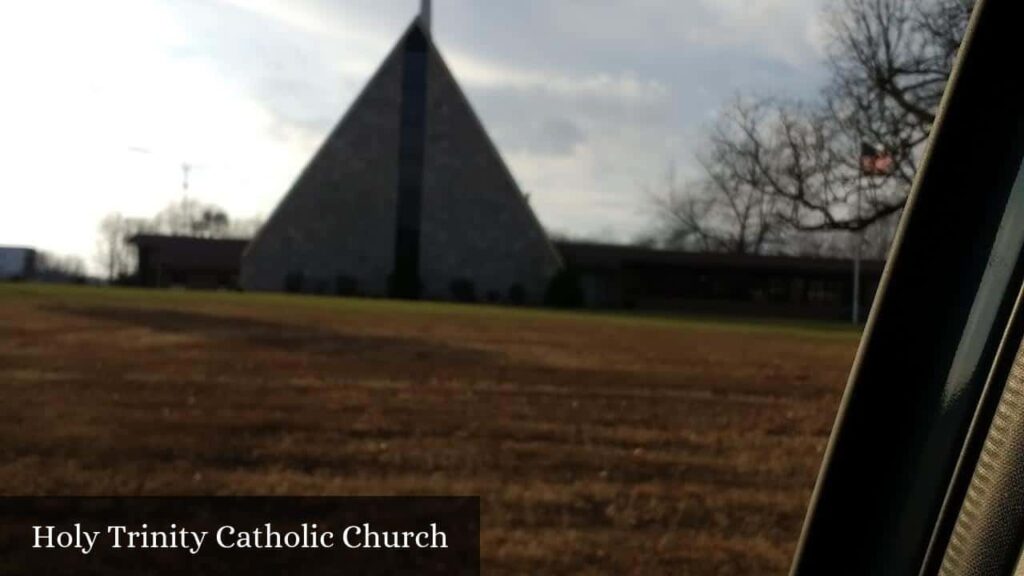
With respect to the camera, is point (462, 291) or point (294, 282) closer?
point (462, 291)

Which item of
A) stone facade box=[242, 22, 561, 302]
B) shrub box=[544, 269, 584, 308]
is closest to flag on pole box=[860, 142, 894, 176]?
shrub box=[544, 269, 584, 308]

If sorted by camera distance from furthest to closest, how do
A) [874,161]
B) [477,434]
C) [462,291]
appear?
[462,291] → [874,161] → [477,434]

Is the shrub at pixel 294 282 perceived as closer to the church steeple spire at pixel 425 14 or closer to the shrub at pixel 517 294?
the shrub at pixel 517 294

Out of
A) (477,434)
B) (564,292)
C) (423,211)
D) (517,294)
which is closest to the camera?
(477,434)

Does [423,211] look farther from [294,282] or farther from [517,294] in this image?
[294,282]

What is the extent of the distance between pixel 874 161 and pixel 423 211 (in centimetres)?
4487

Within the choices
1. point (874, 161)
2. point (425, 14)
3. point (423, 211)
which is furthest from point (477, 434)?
point (425, 14)

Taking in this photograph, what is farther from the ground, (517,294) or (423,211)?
(423,211)

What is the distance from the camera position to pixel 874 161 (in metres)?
14.3

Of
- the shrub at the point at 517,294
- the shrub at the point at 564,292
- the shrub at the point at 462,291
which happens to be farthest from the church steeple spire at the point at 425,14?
the shrub at the point at 564,292

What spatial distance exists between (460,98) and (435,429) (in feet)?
162

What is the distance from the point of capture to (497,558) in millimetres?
5852

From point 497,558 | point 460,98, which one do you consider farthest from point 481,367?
point 460,98

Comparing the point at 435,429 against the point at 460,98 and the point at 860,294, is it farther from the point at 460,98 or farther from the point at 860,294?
the point at 860,294
